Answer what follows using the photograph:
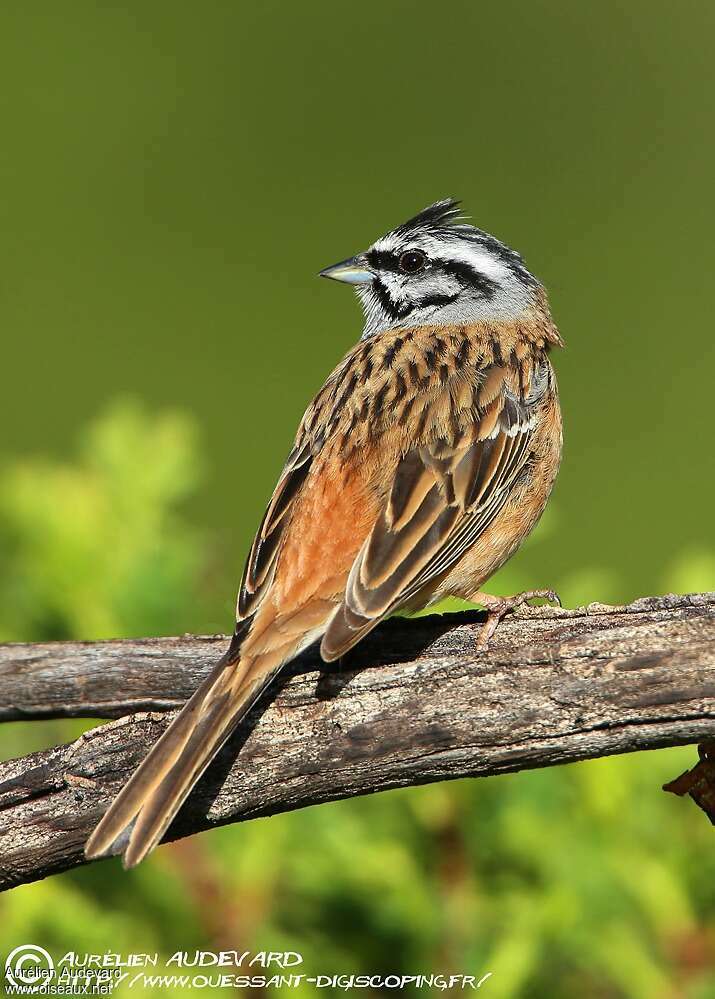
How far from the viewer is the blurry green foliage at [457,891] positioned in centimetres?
293

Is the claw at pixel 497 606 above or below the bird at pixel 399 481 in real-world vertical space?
below

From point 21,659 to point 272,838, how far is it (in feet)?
2.18

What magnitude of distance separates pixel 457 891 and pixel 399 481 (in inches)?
34.8

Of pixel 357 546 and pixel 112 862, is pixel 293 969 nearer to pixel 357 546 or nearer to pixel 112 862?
pixel 112 862

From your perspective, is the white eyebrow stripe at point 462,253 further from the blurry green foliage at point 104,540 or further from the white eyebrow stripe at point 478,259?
the blurry green foliage at point 104,540

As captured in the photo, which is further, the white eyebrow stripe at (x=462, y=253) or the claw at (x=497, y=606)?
the white eyebrow stripe at (x=462, y=253)

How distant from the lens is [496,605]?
3.05 m

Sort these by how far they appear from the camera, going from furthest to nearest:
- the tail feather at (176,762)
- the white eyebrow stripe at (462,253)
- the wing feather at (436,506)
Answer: the white eyebrow stripe at (462,253), the wing feather at (436,506), the tail feather at (176,762)

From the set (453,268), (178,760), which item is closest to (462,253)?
(453,268)

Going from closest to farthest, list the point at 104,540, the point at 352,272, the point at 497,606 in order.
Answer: the point at 497,606 < the point at 104,540 < the point at 352,272

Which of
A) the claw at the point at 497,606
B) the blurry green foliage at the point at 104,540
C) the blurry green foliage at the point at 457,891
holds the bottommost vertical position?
the blurry green foliage at the point at 457,891

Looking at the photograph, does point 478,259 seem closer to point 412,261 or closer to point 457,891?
point 412,261

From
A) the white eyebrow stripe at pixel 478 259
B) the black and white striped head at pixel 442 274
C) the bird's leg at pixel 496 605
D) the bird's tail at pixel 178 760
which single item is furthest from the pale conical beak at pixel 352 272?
the bird's tail at pixel 178 760

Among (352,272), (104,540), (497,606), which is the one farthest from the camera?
(352,272)
